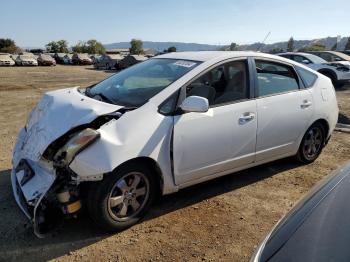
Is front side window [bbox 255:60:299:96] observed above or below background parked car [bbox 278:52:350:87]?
above

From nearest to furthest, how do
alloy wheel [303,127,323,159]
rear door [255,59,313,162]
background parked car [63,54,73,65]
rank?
1. rear door [255,59,313,162]
2. alloy wheel [303,127,323,159]
3. background parked car [63,54,73,65]

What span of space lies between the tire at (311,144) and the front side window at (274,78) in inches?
27.7

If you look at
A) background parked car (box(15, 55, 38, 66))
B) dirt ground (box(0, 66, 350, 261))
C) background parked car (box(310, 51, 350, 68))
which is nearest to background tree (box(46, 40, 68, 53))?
background parked car (box(15, 55, 38, 66))

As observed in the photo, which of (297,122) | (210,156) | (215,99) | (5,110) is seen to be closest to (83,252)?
(210,156)

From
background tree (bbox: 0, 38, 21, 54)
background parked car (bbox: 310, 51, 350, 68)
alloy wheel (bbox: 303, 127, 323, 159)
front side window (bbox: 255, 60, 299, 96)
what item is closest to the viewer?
front side window (bbox: 255, 60, 299, 96)

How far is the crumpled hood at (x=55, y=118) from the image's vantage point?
339cm

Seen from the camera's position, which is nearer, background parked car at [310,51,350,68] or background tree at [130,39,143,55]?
background parked car at [310,51,350,68]

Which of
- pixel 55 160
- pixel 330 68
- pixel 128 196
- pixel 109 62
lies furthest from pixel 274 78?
pixel 109 62

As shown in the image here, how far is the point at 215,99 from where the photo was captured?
4.08 m

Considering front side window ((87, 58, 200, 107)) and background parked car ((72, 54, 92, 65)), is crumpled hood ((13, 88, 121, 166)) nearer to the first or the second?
front side window ((87, 58, 200, 107))

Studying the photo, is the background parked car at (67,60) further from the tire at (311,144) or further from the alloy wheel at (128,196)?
the alloy wheel at (128,196)

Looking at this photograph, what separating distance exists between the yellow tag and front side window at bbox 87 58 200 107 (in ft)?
3.45

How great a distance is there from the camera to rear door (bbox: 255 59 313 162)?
444cm

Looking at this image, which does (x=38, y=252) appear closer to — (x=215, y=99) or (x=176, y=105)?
(x=176, y=105)
